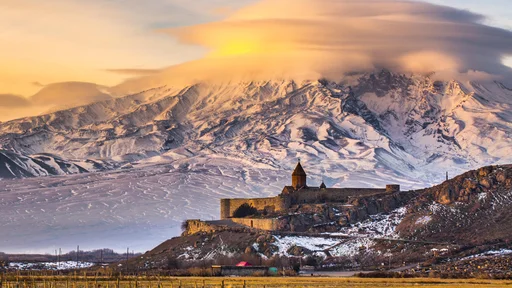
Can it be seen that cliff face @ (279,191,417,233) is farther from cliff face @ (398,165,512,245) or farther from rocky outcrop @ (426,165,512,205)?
rocky outcrop @ (426,165,512,205)

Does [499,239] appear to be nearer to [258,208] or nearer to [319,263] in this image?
[319,263]

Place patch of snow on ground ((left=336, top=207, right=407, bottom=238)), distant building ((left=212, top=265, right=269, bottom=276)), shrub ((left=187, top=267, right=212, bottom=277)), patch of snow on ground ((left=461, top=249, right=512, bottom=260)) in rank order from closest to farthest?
shrub ((left=187, top=267, right=212, bottom=277))
distant building ((left=212, top=265, right=269, bottom=276))
patch of snow on ground ((left=461, top=249, right=512, bottom=260))
patch of snow on ground ((left=336, top=207, right=407, bottom=238))

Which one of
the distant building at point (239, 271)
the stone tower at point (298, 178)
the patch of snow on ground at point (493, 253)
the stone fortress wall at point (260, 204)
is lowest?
the distant building at point (239, 271)

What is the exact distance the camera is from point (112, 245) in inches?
7067

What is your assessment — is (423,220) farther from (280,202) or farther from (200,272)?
(200,272)

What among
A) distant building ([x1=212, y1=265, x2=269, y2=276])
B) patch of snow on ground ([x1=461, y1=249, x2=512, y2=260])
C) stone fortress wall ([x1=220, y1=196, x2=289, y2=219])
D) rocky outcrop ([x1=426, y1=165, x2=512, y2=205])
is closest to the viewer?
distant building ([x1=212, y1=265, x2=269, y2=276])

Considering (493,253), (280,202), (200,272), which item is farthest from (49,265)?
(493,253)

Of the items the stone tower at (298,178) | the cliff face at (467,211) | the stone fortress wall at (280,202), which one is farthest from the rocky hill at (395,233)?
the stone tower at (298,178)

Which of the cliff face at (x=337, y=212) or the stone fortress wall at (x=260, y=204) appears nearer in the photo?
the cliff face at (x=337, y=212)

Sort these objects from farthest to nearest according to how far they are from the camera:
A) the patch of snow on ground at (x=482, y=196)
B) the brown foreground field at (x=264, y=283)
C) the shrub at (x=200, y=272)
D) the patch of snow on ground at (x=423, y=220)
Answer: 1. the patch of snow on ground at (x=482, y=196)
2. the patch of snow on ground at (x=423, y=220)
3. the shrub at (x=200, y=272)
4. the brown foreground field at (x=264, y=283)

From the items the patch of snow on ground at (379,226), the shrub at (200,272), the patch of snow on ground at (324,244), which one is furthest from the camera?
the patch of snow on ground at (379,226)

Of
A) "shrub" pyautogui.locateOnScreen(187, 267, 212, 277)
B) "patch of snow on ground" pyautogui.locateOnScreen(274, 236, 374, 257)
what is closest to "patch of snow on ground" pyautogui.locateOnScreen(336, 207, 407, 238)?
"patch of snow on ground" pyautogui.locateOnScreen(274, 236, 374, 257)

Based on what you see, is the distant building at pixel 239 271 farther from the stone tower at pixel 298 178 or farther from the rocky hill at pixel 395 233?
the stone tower at pixel 298 178

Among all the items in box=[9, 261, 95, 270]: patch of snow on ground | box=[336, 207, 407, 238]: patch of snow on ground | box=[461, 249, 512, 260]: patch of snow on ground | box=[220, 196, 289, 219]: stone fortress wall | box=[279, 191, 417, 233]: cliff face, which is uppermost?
box=[220, 196, 289, 219]: stone fortress wall
